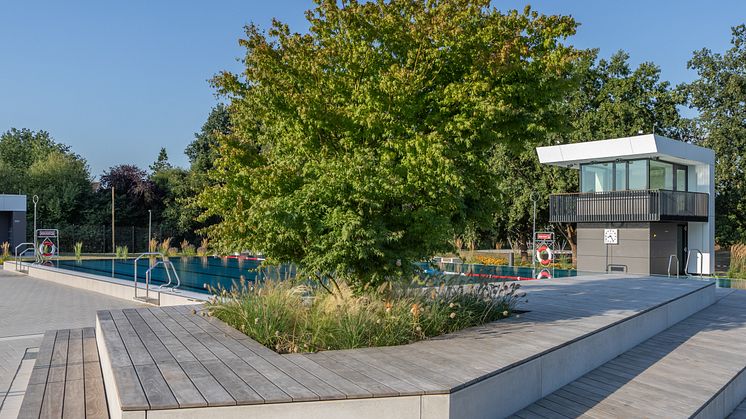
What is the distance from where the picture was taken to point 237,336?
6281mm

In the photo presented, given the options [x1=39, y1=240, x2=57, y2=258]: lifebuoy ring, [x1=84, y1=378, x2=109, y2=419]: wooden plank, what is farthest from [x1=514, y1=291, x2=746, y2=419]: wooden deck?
[x1=39, y1=240, x2=57, y2=258]: lifebuoy ring

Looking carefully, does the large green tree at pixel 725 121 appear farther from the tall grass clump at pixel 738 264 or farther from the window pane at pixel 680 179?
the tall grass clump at pixel 738 264

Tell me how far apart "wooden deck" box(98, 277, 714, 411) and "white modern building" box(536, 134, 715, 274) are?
13141mm

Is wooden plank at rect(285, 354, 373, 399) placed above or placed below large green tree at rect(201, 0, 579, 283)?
below

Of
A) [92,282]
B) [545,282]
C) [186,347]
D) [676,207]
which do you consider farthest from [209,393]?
[676,207]

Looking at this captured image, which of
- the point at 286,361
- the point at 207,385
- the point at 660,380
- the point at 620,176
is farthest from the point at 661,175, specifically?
the point at 207,385

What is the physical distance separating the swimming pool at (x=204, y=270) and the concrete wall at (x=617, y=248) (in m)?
2.42

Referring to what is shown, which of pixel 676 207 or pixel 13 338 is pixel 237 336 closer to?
pixel 13 338

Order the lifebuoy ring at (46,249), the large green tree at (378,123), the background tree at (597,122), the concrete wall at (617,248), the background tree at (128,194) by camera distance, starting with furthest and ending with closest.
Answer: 1. the background tree at (128,194)
2. the background tree at (597,122)
3. the lifebuoy ring at (46,249)
4. the concrete wall at (617,248)
5. the large green tree at (378,123)

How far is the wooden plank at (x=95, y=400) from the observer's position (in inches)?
183

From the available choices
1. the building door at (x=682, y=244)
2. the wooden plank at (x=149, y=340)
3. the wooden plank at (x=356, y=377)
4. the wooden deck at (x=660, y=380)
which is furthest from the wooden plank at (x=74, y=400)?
the building door at (x=682, y=244)

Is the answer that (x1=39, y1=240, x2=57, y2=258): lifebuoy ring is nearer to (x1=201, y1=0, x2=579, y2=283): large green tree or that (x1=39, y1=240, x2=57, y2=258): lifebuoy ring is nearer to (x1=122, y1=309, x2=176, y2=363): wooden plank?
(x1=122, y1=309, x2=176, y2=363): wooden plank

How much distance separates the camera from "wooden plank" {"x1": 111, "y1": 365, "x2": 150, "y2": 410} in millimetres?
3764

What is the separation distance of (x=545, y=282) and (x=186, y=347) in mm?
9835
